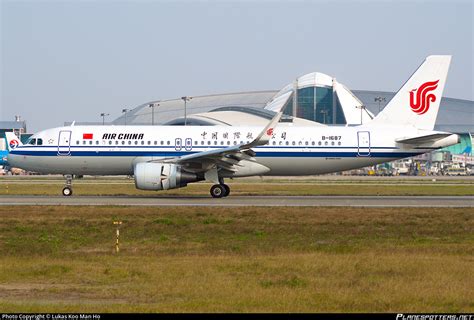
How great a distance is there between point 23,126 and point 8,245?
14487 cm

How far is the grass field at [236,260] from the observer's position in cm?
1434

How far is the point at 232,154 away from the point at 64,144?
368 inches

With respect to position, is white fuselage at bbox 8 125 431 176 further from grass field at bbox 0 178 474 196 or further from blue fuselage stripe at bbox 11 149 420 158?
grass field at bbox 0 178 474 196

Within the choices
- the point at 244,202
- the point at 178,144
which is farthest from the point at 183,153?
the point at 244,202

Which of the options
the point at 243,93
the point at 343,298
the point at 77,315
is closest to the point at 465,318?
the point at 343,298

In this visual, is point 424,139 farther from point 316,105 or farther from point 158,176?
point 316,105

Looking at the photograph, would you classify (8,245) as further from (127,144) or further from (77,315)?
(127,144)

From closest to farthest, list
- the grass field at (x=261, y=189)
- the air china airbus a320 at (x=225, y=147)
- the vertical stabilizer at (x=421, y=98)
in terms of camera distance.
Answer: the air china airbus a320 at (x=225, y=147) → the vertical stabilizer at (x=421, y=98) → the grass field at (x=261, y=189)

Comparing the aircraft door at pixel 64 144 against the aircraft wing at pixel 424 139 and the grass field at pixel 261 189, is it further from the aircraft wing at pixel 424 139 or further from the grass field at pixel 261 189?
the aircraft wing at pixel 424 139

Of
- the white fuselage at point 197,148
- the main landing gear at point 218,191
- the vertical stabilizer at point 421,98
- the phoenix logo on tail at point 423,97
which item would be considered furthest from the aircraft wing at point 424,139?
the main landing gear at point 218,191

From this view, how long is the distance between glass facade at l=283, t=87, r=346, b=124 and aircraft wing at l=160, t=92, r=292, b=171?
121762mm

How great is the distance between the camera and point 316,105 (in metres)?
163

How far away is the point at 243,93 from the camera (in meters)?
189

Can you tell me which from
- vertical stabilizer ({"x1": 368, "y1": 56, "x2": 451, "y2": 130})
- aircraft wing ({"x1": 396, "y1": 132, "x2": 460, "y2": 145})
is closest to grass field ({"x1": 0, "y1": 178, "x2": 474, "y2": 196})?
vertical stabilizer ({"x1": 368, "y1": 56, "x2": 451, "y2": 130})
